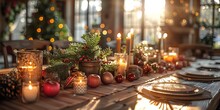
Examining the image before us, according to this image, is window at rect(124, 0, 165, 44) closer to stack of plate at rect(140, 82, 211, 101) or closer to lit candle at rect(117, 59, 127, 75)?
lit candle at rect(117, 59, 127, 75)

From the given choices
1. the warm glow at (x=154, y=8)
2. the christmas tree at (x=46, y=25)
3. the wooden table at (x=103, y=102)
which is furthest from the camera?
the warm glow at (x=154, y=8)

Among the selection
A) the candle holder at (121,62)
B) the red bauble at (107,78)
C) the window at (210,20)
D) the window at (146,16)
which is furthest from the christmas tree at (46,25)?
the red bauble at (107,78)

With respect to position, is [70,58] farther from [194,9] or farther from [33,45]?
[194,9]

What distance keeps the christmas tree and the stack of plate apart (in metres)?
4.73

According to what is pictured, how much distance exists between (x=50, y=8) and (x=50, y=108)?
5.43 meters

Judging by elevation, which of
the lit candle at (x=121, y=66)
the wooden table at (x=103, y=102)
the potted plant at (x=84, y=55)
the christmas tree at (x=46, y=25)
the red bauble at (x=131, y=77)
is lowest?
the wooden table at (x=103, y=102)

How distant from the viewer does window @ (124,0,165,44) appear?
6.25 meters

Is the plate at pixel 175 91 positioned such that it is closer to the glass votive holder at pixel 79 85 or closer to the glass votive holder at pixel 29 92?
the glass votive holder at pixel 79 85

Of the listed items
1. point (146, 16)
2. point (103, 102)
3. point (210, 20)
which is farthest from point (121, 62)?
point (146, 16)

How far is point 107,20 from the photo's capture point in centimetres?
664

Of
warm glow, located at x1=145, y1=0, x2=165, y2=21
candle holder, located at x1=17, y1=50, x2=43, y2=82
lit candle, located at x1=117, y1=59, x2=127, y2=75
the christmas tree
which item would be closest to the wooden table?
candle holder, located at x1=17, y1=50, x2=43, y2=82

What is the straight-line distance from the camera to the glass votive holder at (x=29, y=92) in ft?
2.77

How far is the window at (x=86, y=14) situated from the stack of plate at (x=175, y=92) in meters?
6.19

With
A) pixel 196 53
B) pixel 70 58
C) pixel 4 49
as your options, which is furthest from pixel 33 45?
pixel 196 53
